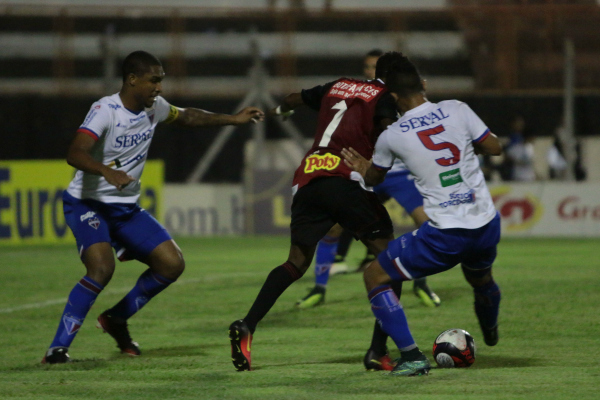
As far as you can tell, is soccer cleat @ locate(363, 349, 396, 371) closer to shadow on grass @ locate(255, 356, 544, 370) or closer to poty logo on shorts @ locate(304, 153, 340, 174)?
shadow on grass @ locate(255, 356, 544, 370)

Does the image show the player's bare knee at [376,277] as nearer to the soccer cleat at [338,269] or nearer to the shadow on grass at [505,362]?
the shadow on grass at [505,362]

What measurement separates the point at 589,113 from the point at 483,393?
603 inches

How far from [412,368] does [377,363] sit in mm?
354

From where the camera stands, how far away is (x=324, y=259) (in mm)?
8312

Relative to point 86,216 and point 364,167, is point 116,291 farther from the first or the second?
point 364,167

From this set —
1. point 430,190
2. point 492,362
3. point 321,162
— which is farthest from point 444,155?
point 492,362

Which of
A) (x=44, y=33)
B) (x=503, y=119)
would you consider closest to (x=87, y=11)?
(x=44, y=33)

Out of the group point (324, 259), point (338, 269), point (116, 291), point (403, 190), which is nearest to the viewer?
point (403, 190)

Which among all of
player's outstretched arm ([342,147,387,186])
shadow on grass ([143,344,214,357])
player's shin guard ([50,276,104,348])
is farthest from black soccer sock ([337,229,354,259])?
player's outstretched arm ([342,147,387,186])

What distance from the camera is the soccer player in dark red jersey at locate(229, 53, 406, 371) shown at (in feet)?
17.8

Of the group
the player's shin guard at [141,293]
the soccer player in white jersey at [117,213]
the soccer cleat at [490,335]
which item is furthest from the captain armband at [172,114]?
the soccer cleat at [490,335]

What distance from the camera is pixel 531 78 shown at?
1962cm

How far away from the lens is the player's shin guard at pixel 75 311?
5.74 metres

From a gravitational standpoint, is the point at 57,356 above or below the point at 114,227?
below
